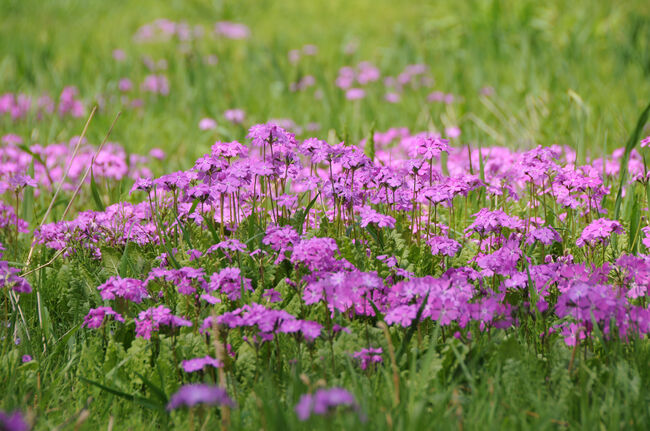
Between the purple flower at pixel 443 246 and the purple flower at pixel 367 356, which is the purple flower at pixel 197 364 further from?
the purple flower at pixel 443 246

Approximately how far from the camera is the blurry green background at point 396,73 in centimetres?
540

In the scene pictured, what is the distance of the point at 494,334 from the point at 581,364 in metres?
0.33

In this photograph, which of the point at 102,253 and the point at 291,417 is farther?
the point at 102,253

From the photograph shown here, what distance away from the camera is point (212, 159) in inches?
98.3

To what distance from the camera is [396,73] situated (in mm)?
7703

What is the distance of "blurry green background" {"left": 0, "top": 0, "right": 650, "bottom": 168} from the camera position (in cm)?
540

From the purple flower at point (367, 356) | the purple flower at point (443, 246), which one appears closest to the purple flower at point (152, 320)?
the purple flower at point (367, 356)

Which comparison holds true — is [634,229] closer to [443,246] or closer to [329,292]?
[443,246]

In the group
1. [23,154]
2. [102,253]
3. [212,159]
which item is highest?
[23,154]

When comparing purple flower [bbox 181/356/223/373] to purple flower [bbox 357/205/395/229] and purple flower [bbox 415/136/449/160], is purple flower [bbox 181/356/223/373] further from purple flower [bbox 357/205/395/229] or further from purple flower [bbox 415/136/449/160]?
purple flower [bbox 415/136/449/160]

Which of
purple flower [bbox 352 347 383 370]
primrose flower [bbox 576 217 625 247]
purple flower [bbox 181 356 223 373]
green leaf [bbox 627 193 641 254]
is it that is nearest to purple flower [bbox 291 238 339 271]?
purple flower [bbox 352 347 383 370]

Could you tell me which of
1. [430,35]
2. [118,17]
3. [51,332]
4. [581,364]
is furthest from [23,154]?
[118,17]

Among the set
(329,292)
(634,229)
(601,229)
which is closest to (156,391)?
(329,292)

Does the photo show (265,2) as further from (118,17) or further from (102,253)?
(102,253)
